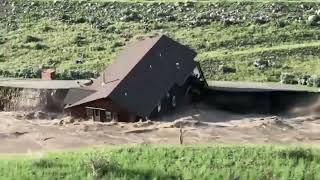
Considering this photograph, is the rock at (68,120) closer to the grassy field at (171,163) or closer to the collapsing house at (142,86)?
the collapsing house at (142,86)

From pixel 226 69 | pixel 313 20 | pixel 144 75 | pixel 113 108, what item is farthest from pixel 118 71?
pixel 313 20

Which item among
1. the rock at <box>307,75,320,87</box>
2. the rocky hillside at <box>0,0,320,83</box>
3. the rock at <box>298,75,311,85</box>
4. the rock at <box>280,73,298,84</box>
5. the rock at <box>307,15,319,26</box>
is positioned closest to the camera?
the rock at <box>307,75,320,87</box>

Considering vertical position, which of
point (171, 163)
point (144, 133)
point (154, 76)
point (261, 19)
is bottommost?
point (171, 163)

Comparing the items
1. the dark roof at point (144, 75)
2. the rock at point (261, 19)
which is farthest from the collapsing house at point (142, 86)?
the rock at point (261, 19)

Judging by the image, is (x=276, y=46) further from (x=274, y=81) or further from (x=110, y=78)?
(x=110, y=78)

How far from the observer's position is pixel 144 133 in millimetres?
32188

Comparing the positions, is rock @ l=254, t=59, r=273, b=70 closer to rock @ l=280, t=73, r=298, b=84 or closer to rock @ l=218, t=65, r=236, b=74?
rock @ l=218, t=65, r=236, b=74

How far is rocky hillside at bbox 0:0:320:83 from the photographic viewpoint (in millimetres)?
46469

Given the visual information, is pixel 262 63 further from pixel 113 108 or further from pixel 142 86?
pixel 113 108

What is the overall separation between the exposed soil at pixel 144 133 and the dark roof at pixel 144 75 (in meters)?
1.49

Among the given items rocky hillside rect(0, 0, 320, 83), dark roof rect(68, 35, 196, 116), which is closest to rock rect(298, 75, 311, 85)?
rocky hillside rect(0, 0, 320, 83)

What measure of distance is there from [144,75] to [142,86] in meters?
0.83

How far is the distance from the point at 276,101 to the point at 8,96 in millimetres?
12348

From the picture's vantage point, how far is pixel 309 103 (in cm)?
4016
